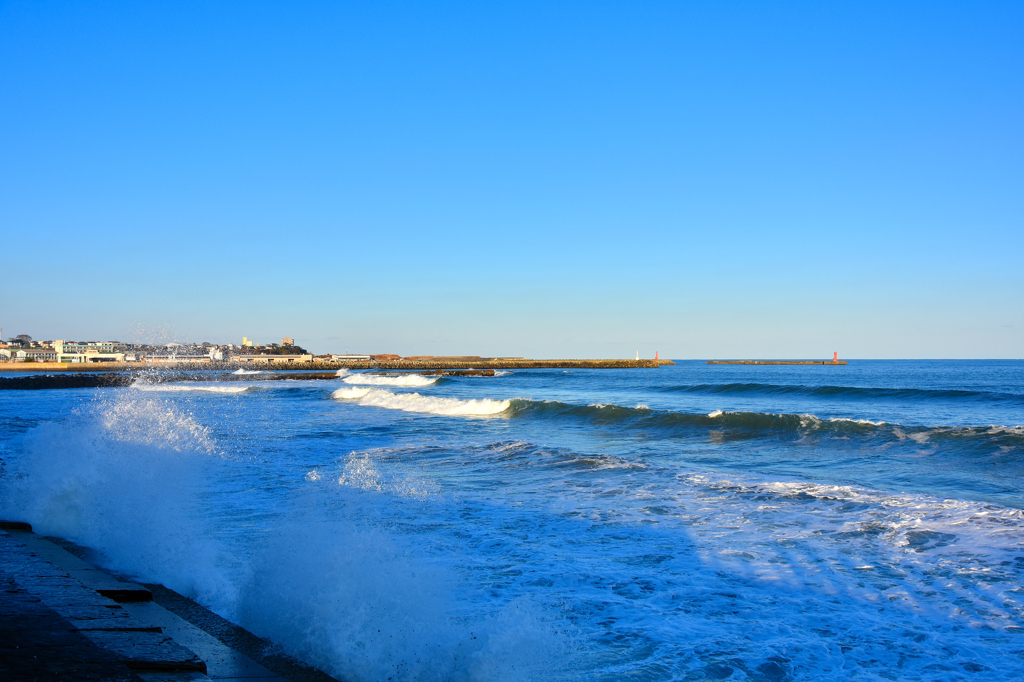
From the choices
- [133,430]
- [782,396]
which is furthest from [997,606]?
[782,396]

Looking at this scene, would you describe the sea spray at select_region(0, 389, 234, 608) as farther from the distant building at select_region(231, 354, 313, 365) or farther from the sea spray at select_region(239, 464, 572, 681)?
the distant building at select_region(231, 354, 313, 365)

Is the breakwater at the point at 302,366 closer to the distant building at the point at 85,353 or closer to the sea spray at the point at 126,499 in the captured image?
the distant building at the point at 85,353

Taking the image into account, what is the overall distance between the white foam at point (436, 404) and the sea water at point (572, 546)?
1071cm

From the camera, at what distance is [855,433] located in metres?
15.8

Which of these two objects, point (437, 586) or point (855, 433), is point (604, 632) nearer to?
point (437, 586)

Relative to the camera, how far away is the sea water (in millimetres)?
4250

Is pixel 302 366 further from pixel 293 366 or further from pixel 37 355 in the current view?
pixel 37 355

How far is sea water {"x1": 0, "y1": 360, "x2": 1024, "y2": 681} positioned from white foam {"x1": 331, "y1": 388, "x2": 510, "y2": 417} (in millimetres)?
10708

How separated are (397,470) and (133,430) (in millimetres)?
5647

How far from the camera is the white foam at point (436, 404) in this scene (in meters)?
25.3

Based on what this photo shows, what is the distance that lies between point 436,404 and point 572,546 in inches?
842

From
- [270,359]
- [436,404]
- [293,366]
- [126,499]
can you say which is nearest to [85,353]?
[270,359]

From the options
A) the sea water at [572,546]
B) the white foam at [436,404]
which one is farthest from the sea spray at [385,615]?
the white foam at [436,404]

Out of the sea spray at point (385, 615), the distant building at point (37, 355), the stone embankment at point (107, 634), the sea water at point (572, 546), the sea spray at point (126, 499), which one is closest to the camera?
the stone embankment at point (107, 634)
